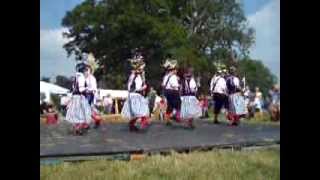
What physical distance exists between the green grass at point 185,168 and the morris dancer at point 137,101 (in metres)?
0.29

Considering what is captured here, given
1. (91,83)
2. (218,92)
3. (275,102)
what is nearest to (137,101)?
(91,83)

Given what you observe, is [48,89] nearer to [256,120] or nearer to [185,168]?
[185,168]

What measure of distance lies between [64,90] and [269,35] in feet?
5.40

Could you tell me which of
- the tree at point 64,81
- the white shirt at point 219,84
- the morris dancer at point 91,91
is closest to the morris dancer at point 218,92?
the white shirt at point 219,84

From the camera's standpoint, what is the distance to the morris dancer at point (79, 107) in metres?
4.98

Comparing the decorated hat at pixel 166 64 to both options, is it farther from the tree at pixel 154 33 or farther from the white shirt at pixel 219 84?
the white shirt at pixel 219 84

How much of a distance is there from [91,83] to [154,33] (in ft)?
2.06

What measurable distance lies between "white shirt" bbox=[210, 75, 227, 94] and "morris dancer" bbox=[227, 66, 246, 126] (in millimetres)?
40

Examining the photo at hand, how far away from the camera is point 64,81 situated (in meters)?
4.97

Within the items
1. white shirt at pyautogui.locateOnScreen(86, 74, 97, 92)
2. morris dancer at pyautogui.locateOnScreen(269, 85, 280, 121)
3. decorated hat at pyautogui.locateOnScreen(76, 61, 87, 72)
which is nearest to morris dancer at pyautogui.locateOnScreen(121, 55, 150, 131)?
white shirt at pyautogui.locateOnScreen(86, 74, 97, 92)

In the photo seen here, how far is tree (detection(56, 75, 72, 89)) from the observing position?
16.2 ft
